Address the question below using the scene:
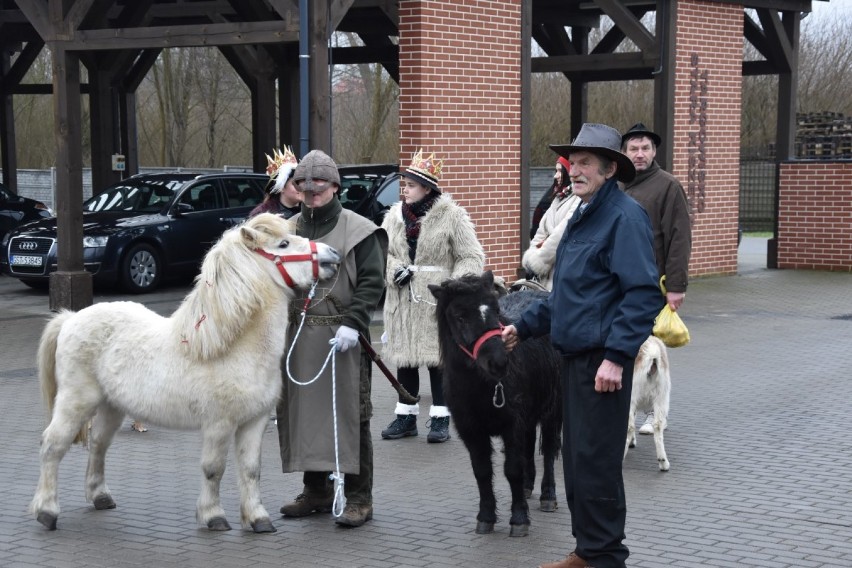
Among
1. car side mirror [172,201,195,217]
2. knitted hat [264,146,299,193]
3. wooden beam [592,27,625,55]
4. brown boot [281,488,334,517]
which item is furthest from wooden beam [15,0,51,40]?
wooden beam [592,27,625,55]

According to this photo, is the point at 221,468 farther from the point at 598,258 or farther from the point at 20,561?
the point at 598,258

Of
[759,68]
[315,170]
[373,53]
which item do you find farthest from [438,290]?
[373,53]

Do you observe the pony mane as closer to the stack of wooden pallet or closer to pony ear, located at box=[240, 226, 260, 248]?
pony ear, located at box=[240, 226, 260, 248]

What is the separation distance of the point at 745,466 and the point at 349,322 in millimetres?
3027

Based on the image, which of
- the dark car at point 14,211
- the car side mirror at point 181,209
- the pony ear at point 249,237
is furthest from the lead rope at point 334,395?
the dark car at point 14,211

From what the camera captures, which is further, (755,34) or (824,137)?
(824,137)

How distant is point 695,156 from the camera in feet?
61.2

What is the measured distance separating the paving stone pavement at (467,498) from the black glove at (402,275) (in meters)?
1.17

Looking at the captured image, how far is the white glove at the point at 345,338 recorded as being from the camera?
251 inches

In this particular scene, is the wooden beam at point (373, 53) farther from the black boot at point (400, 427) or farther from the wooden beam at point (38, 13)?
the black boot at point (400, 427)

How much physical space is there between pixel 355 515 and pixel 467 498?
0.86 m

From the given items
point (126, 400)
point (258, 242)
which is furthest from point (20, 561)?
point (258, 242)

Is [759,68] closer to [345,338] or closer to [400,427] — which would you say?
[400,427]

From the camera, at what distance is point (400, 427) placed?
347 inches
